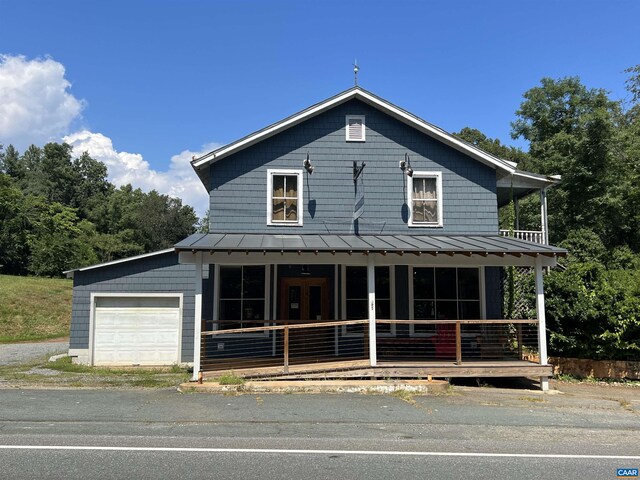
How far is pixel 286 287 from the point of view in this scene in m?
14.1

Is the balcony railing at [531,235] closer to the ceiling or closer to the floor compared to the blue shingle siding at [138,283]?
closer to the ceiling

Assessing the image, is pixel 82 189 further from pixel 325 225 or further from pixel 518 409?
pixel 518 409

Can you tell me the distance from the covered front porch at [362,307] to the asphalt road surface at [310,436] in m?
1.73

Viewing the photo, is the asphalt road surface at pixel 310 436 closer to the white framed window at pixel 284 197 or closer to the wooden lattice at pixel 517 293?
the wooden lattice at pixel 517 293

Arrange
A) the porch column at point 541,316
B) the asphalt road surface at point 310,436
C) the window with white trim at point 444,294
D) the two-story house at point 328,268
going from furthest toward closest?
the window with white trim at point 444,294, the two-story house at point 328,268, the porch column at point 541,316, the asphalt road surface at point 310,436

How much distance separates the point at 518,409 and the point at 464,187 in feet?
24.0

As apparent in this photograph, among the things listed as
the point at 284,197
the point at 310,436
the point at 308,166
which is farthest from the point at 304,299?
the point at 310,436

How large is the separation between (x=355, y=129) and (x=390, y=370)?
23.7ft

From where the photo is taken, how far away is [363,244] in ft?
39.0

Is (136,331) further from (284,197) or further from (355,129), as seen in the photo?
(355,129)

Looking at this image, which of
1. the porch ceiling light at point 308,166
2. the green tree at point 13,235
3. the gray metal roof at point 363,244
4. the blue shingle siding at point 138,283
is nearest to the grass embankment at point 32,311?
the blue shingle siding at point 138,283

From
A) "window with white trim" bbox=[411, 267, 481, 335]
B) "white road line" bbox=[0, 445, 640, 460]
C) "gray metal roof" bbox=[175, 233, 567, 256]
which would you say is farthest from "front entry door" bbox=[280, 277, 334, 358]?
"white road line" bbox=[0, 445, 640, 460]

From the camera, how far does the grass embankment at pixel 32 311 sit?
25.8 metres

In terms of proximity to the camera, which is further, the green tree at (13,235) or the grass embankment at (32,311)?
the green tree at (13,235)
